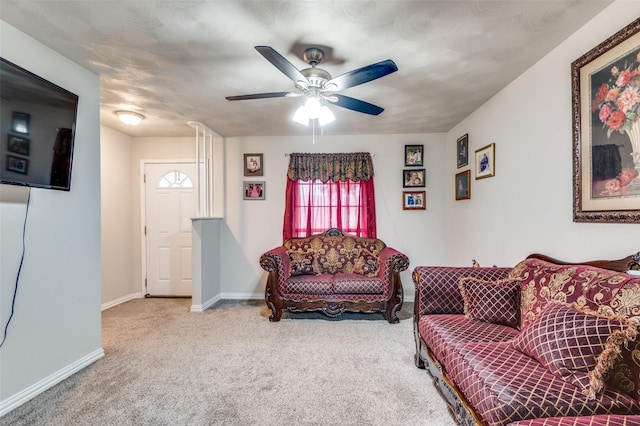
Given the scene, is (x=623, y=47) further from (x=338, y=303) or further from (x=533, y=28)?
(x=338, y=303)

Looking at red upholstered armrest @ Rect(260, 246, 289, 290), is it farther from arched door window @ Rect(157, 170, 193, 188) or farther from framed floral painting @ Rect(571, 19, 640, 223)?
framed floral painting @ Rect(571, 19, 640, 223)

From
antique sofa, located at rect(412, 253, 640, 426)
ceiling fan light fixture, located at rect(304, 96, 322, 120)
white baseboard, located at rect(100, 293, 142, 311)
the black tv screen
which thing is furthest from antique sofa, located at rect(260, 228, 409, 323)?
white baseboard, located at rect(100, 293, 142, 311)

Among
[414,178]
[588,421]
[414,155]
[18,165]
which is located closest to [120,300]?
[18,165]

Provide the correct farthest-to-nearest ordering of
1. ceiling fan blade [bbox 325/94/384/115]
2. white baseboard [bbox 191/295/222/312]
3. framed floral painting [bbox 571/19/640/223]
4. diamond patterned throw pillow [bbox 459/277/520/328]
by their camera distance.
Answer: white baseboard [bbox 191/295/222/312] < ceiling fan blade [bbox 325/94/384/115] < diamond patterned throw pillow [bbox 459/277/520/328] < framed floral painting [bbox 571/19/640/223]

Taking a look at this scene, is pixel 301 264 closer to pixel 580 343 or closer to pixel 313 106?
pixel 313 106

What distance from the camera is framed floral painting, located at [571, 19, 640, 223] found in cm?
149

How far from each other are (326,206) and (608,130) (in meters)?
3.02

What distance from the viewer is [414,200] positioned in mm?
4156

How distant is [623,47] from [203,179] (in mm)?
4339

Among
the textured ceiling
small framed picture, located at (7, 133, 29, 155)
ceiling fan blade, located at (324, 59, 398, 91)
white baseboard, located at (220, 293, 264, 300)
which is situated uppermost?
the textured ceiling

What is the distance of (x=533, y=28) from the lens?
178 centimetres

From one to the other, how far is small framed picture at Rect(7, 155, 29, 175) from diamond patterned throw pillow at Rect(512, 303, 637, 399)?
10.2 feet

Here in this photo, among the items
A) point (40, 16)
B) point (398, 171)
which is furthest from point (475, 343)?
point (40, 16)

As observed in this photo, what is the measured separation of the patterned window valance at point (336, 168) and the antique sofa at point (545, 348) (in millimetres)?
2360
